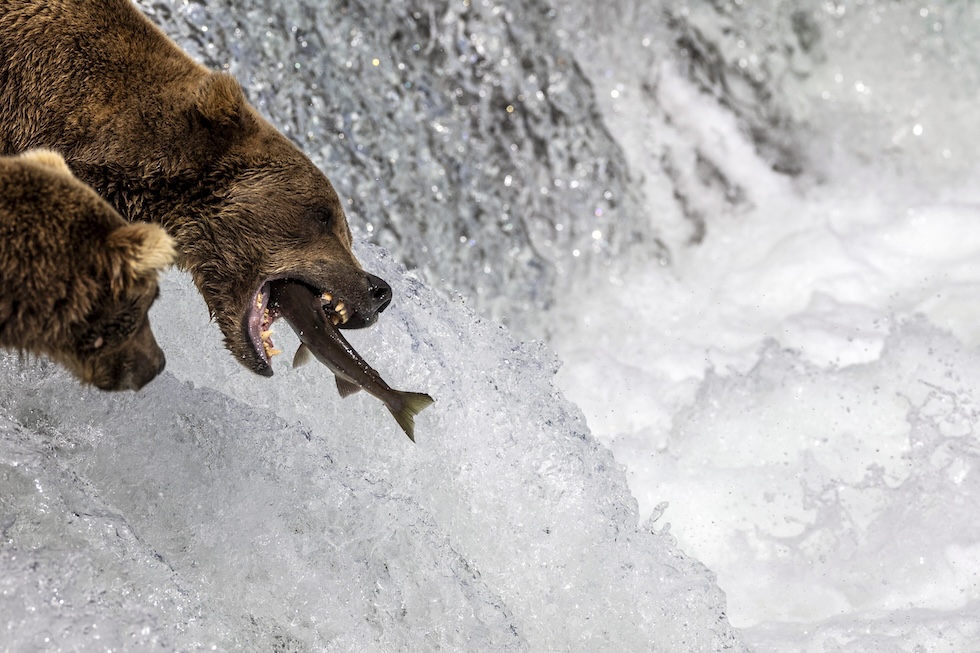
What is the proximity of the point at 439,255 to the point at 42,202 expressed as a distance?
340 centimetres

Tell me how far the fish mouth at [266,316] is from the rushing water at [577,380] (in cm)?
25

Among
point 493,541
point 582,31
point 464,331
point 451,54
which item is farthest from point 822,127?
point 493,541

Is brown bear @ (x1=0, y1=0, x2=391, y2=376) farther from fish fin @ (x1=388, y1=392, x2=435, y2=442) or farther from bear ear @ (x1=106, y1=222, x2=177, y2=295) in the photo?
bear ear @ (x1=106, y1=222, x2=177, y2=295)

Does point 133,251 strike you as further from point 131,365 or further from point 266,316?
point 266,316

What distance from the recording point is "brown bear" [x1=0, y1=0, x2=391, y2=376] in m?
2.96

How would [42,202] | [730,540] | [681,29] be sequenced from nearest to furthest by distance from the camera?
[42,202], [730,540], [681,29]

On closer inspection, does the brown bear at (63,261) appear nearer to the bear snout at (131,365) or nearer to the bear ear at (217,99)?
the bear snout at (131,365)

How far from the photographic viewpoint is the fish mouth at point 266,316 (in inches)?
119

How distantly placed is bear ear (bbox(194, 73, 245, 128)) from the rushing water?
2.42 ft

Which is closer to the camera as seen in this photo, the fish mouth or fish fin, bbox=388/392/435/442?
fish fin, bbox=388/392/435/442

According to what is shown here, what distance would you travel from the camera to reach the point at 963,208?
6.81m

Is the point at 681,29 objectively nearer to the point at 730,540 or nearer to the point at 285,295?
the point at 730,540

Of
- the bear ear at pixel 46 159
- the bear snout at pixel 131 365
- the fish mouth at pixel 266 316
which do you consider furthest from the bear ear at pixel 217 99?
the bear snout at pixel 131 365

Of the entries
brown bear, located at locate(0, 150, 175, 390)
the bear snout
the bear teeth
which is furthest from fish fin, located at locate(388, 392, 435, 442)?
brown bear, located at locate(0, 150, 175, 390)
